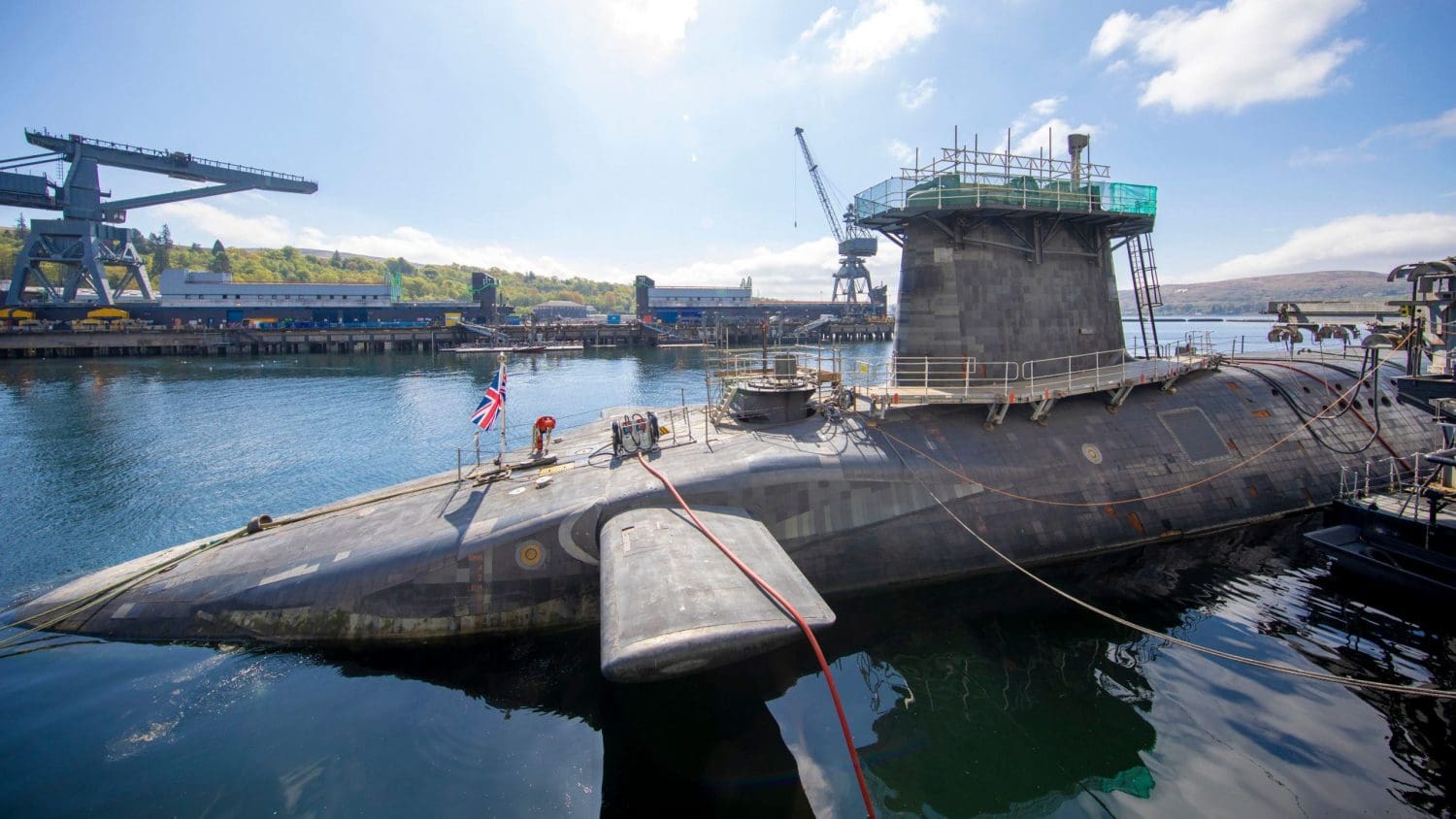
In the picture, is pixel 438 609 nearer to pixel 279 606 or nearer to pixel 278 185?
pixel 279 606

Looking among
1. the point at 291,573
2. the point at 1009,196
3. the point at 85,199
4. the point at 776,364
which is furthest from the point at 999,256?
the point at 85,199

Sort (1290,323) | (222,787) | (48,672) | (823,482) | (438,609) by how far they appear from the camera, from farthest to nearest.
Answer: (1290,323) → (823,482) → (438,609) → (48,672) → (222,787)

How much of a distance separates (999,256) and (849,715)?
14.5 metres

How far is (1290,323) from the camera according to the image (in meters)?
23.4

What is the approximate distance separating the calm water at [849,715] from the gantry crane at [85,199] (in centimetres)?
8801

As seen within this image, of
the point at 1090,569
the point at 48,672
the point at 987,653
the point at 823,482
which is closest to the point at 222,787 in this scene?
the point at 48,672

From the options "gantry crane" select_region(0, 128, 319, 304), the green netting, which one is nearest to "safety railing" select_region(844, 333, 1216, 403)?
the green netting

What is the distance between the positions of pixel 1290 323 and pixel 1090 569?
14687 mm

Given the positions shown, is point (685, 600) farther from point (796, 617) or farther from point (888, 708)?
point (888, 708)

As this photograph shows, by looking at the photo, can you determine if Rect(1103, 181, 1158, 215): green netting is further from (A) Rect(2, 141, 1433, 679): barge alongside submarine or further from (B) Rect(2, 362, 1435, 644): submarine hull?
(B) Rect(2, 362, 1435, 644): submarine hull

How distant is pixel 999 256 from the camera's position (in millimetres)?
19969

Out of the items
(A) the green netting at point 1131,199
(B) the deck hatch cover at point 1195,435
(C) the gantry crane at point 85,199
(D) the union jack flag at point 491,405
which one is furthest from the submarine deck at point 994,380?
(C) the gantry crane at point 85,199

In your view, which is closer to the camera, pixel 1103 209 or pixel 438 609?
pixel 438 609

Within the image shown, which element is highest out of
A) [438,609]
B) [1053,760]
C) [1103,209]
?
[1103,209]
